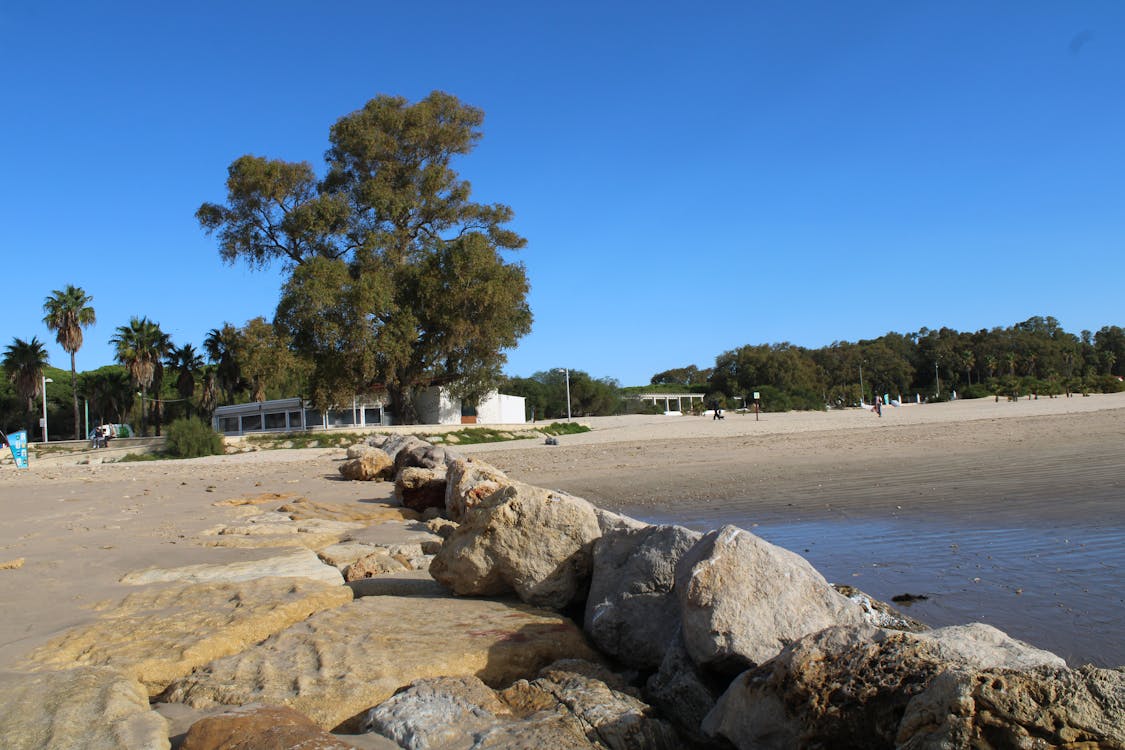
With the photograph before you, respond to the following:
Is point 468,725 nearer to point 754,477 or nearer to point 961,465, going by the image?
point 754,477

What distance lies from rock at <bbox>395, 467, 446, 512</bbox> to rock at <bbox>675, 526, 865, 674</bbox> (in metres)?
7.61

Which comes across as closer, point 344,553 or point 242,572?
point 242,572

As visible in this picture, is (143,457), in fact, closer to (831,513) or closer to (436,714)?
(831,513)

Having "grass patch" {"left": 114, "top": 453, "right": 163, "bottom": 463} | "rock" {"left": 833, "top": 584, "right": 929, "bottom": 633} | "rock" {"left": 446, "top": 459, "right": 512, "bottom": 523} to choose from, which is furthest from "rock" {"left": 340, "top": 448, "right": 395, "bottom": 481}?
"grass patch" {"left": 114, "top": 453, "right": 163, "bottom": 463}

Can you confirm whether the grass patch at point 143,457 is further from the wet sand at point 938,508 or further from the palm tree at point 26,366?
the palm tree at point 26,366

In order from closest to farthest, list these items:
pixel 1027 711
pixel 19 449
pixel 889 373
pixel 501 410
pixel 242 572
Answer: pixel 1027 711
pixel 242 572
pixel 19 449
pixel 501 410
pixel 889 373

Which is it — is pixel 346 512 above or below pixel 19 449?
below

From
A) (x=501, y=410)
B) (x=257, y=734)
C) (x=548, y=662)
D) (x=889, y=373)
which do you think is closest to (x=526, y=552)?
(x=548, y=662)

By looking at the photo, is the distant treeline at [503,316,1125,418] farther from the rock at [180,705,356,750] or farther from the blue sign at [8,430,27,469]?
the rock at [180,705,356,750]

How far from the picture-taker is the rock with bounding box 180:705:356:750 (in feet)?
9.50

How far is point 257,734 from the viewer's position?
2963mm

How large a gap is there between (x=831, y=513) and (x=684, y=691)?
7.27 meters

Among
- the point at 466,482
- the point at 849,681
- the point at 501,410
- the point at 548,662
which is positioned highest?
the point at 501,410

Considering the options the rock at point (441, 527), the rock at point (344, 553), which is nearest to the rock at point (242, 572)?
the rock at point (344, 553)
